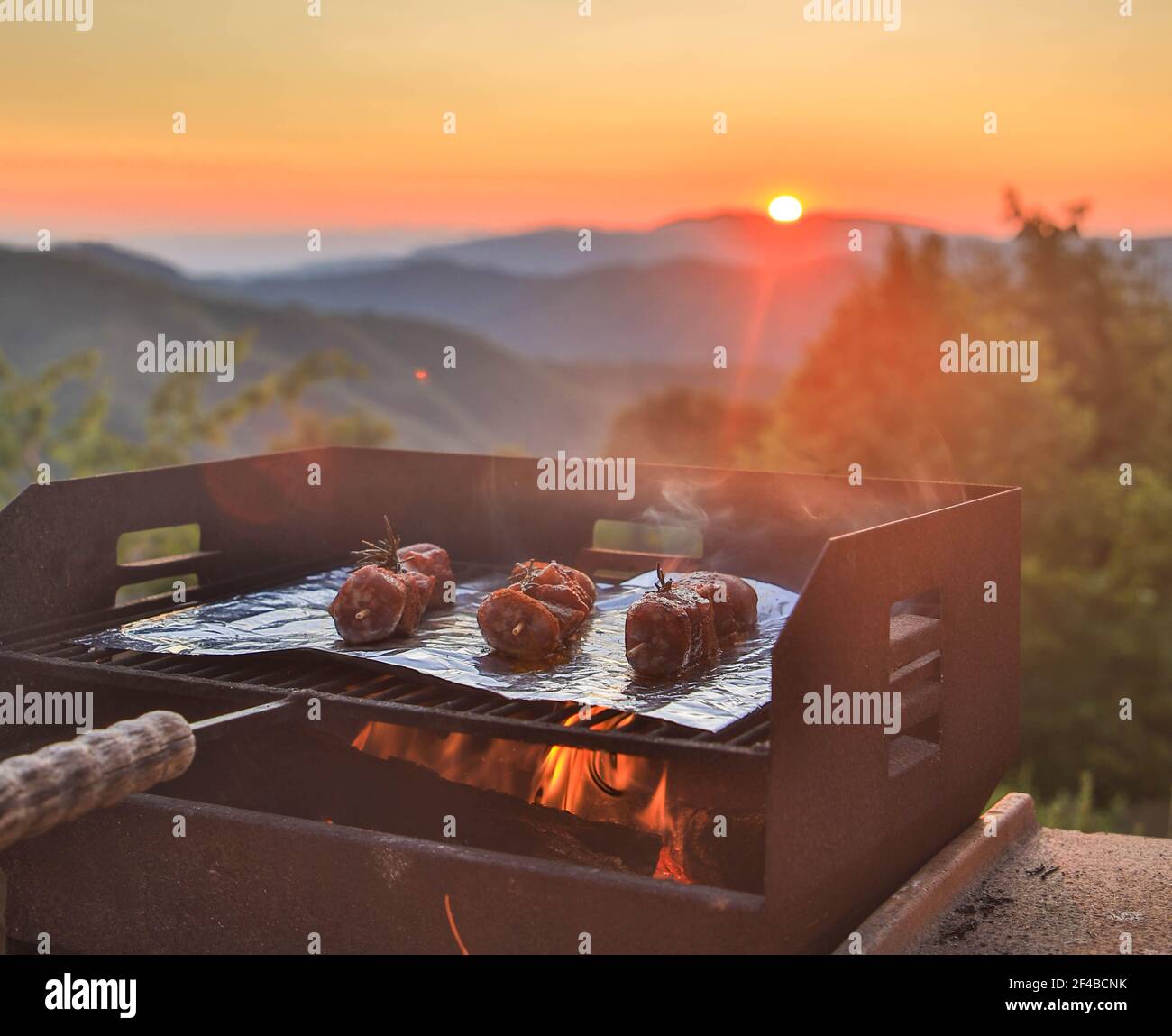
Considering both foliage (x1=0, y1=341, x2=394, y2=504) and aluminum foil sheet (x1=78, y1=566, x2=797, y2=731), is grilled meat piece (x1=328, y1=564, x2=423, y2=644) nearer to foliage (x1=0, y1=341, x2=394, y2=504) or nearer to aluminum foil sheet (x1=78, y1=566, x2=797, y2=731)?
aluminum foil sheet (x1=78, y1=566, x2=797, y2=731)

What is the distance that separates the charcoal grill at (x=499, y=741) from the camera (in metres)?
3.09

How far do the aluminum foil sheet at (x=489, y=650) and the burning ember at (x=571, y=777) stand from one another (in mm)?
214

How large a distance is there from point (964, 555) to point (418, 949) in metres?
1.89

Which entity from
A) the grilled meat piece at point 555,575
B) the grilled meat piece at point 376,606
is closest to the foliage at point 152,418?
the grilled meat piece at point 555,575

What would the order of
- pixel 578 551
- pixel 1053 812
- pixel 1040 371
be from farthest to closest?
pixel 1040 371
pixel 1053 812
pixel 578 551

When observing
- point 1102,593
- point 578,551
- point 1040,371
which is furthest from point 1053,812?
point 1040,371

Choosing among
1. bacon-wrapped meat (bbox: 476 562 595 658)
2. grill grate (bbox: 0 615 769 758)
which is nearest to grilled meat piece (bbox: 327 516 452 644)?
grill grate (bbox: 0 615 769 758)

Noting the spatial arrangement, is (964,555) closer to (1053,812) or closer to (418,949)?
(418,949)

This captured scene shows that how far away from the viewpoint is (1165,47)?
85.1 feet

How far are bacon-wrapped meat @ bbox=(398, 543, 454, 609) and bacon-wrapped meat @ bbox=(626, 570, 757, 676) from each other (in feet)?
3.56

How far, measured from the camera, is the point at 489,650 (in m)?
4.34

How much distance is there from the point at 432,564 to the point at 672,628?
1440 millimetres

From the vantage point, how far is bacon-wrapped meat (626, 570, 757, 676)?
12.9 ft

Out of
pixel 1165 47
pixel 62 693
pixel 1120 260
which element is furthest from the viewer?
pixel 1120 260
